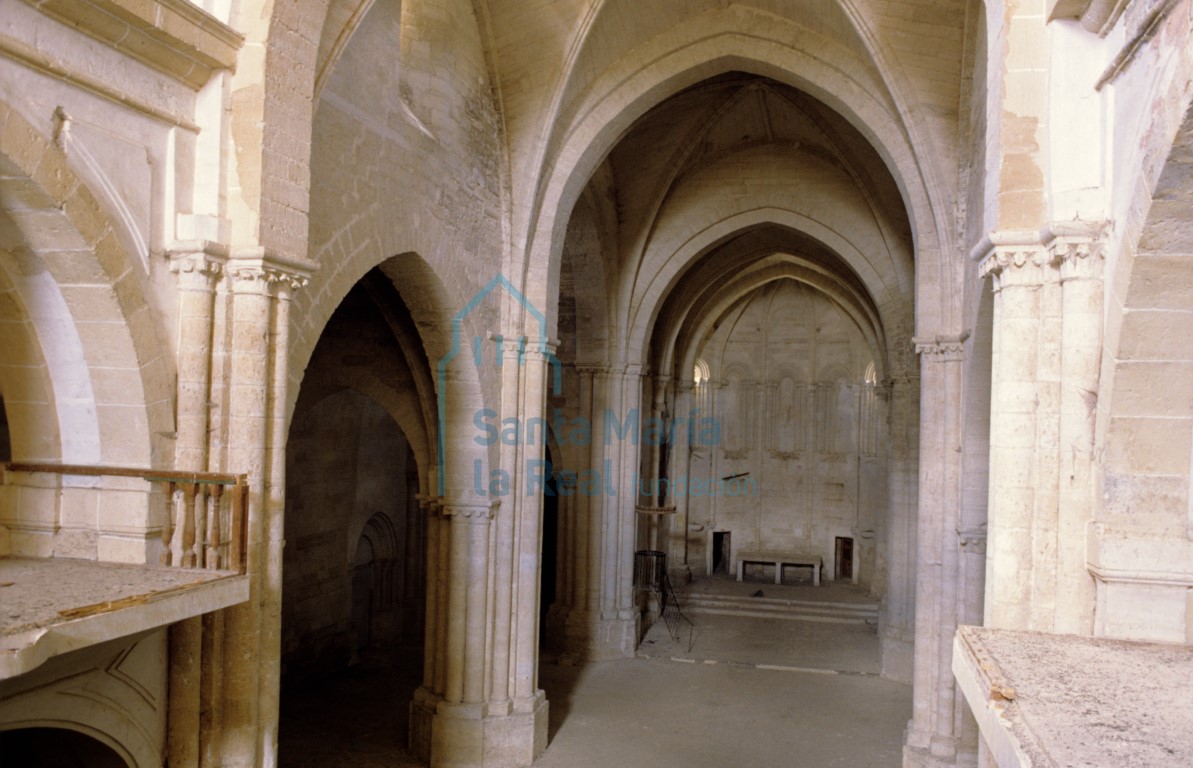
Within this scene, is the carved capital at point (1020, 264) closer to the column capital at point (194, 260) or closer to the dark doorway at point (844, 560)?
the column capital at point (194, 260)

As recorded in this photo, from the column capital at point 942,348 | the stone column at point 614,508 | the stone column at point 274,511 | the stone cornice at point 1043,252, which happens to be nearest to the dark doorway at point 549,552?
the stone column at point 614,508

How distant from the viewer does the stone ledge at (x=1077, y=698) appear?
295 cm

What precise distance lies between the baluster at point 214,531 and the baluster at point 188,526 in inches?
3.9

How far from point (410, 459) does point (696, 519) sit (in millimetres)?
9800

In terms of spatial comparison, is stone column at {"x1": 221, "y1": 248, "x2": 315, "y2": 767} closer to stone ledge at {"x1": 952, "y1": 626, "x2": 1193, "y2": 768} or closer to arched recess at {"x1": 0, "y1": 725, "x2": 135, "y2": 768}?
arched recess at {"x1": 0, "y1": 725, "x2": 135, "y2": 768}

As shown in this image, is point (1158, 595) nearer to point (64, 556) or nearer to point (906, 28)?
point (64, 556)

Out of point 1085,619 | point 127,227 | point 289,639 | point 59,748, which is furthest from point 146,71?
point 289,639

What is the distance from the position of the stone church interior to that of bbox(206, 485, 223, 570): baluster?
25 millimetres

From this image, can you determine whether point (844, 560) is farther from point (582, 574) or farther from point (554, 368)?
point (554, 368)

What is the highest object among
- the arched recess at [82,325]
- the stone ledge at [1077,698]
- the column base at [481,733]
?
the arched recess at [82,325]

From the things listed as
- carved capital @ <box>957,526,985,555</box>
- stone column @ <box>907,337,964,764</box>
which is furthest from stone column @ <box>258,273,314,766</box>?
stone column @ <box>907,337,964,764</box>

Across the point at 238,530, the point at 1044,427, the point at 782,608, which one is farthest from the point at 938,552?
the point at 782,608

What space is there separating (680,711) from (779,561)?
10.1 meters

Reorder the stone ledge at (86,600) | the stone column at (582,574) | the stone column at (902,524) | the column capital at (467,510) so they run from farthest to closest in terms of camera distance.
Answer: the stone column at (582,574) < the stone column at (902,524) < the column capital at (467,510) < the stone ledge at (86,600)
